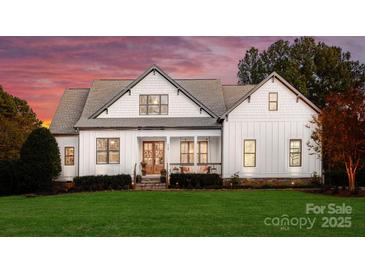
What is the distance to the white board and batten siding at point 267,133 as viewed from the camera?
2664 cm

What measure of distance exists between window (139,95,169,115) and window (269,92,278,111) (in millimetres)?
4875

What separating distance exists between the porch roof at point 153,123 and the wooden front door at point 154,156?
4.50 ft

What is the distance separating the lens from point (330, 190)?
23.1 m

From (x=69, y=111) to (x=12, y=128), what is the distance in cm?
330

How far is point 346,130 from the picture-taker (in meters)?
22.5

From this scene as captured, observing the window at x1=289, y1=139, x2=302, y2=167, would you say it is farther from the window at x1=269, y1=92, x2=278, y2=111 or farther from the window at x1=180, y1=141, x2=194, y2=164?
the window at x1=180, y1=141, x2=194, y2=164

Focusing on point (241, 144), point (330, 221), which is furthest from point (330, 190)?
point (330, 221)

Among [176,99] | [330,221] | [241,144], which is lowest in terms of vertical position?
[330,221]

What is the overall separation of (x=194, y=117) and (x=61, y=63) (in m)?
8.38

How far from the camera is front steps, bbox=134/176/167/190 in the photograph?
25.7m

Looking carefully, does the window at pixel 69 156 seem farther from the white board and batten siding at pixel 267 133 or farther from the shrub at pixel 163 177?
the white board and batten siding at pixel 267 133

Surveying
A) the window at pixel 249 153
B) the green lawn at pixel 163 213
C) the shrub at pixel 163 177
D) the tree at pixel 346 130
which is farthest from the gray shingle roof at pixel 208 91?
the green lawn at pixel 163 213
